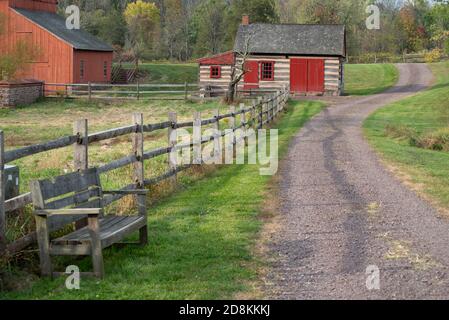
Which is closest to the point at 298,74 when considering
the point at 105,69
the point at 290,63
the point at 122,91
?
the point at 290,63

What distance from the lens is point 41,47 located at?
1957 inches

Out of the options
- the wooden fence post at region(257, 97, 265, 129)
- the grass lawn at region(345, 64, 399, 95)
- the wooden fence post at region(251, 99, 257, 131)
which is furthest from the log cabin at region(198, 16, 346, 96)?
the wooden fence post at region(251, 99, 257, 131)

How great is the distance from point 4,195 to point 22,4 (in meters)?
47.5

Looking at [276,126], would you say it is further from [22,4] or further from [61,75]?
[22,4]

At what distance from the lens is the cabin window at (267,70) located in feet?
168

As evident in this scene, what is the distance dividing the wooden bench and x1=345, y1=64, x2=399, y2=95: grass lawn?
46518 millimetres

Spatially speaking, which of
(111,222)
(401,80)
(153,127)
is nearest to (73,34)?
(401,80)

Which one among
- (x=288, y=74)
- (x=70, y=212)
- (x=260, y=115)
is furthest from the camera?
(x=288, y=74)

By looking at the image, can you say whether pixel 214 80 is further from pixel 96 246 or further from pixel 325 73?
pixel 96 246

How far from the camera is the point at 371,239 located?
953 cm

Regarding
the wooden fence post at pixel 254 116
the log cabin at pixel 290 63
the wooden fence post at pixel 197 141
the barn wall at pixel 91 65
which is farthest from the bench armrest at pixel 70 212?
the barn wall at pixel 91 65

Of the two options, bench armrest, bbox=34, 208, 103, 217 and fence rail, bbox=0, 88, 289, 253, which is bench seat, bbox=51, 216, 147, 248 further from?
fence rail, bbox=0, 88, 289, 253

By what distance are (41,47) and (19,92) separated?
856cm

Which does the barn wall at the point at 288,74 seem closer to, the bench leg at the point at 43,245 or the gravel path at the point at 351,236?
the gravel path at the point at 351,236
